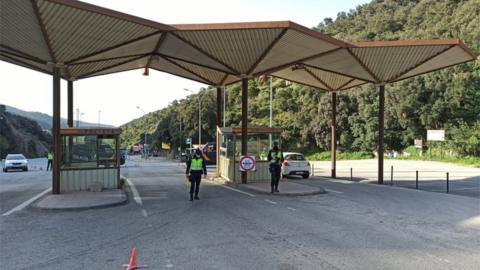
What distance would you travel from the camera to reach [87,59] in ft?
69.2

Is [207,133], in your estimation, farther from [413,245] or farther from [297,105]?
[413,245]

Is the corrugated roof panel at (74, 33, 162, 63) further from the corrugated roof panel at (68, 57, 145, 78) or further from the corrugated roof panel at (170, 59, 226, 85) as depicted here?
the corrugated roof panel at (170, 59, 226, 85)

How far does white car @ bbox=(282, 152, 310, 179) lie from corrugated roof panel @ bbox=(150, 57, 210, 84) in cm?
682

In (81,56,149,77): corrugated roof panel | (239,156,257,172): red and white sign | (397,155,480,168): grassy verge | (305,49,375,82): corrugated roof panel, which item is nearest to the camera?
(239,156,257,172): red and white sign

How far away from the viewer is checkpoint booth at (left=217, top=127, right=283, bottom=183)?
22391 millimetres

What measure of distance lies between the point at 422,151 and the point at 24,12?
Answer: 160 feet

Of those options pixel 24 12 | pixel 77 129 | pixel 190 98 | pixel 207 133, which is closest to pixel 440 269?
pixel 24 12

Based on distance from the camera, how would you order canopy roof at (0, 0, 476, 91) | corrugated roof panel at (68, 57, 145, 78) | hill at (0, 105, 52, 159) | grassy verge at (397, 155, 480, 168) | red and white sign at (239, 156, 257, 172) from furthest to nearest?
hill at (0, 105, 52, 159), grassy verge at (397, 155, 480, 168), corrugated roof panel at (68, 57, 145, 78), red and white sign at (239, 156, 257, 172), canopy roof at (0, 0, 476, 91)

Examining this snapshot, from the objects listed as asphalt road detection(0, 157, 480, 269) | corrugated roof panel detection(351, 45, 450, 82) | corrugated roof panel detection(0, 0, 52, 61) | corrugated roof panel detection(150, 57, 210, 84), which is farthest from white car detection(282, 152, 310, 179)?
corrugated roof panel detection(0, 0, 52, 61)

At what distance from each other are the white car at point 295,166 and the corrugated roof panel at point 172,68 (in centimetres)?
682

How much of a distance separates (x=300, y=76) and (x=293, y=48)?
8.87 m

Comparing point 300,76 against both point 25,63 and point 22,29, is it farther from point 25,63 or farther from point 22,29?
point 22,29

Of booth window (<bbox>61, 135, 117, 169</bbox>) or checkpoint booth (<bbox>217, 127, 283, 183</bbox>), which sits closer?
booth window (<bbox>61, 135, 117, 169</bbox>)

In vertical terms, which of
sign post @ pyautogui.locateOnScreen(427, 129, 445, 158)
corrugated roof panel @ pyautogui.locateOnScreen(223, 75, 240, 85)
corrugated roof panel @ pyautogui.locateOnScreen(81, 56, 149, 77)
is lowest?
sign post @ pyautogui.locateOnScreen(427, 129, 445, 158)
